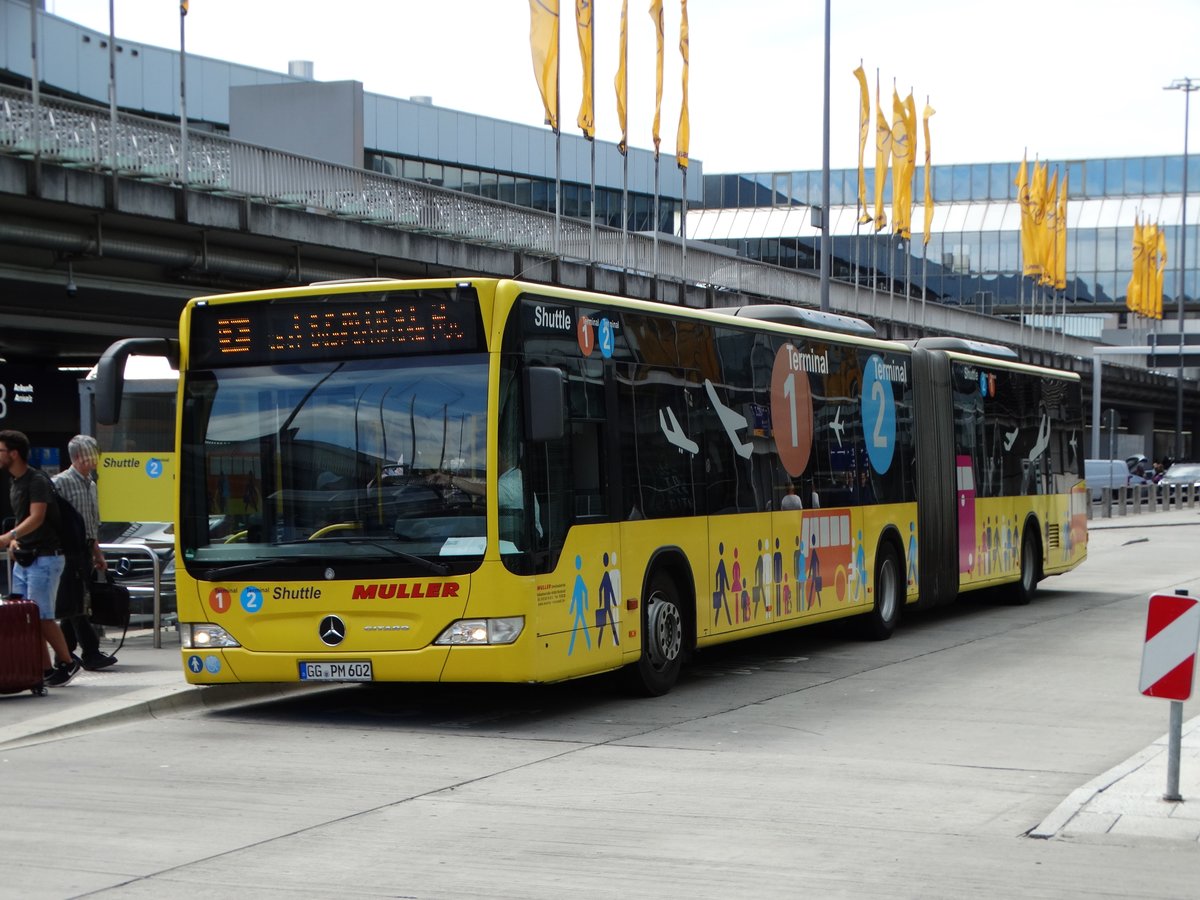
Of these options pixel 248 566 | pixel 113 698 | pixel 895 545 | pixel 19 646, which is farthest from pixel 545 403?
pixel 895 545

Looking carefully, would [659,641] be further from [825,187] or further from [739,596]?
[825,187]

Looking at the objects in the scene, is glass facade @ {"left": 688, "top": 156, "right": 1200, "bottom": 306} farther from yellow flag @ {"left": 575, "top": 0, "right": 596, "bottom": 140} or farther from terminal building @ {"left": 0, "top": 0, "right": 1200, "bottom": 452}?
yellow flag @ {"left": 575, "top": 0, "right": 596, "bottom": 140}

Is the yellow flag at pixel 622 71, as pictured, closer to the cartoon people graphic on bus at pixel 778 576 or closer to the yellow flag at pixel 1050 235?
the cartoon people graphic on bus at pixel 778 576

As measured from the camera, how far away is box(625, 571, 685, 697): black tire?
41.0 feet

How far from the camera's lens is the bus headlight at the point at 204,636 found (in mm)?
11531

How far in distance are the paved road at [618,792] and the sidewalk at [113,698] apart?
0.16 ft

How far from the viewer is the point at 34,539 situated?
41.0 feet

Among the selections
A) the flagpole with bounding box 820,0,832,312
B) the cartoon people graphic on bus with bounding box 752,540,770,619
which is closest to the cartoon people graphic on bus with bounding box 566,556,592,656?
the cartoon people graphic on bus with bounding box 752,540,770,619

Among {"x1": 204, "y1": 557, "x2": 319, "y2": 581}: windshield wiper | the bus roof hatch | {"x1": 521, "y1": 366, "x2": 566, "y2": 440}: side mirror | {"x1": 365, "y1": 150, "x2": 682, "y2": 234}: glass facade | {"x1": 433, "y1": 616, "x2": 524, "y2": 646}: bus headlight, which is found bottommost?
{"x1": 433, "y1": 616, "x2": 524, "y2": 646}: bus headlight

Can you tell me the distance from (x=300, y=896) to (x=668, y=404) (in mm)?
6930

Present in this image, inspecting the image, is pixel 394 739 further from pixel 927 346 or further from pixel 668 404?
pixel 927 346

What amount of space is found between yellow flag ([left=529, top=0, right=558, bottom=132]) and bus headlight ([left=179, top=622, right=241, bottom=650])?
23306 millimetres

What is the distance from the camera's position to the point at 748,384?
14492 mm

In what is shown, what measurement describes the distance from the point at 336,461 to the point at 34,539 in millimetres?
2883
